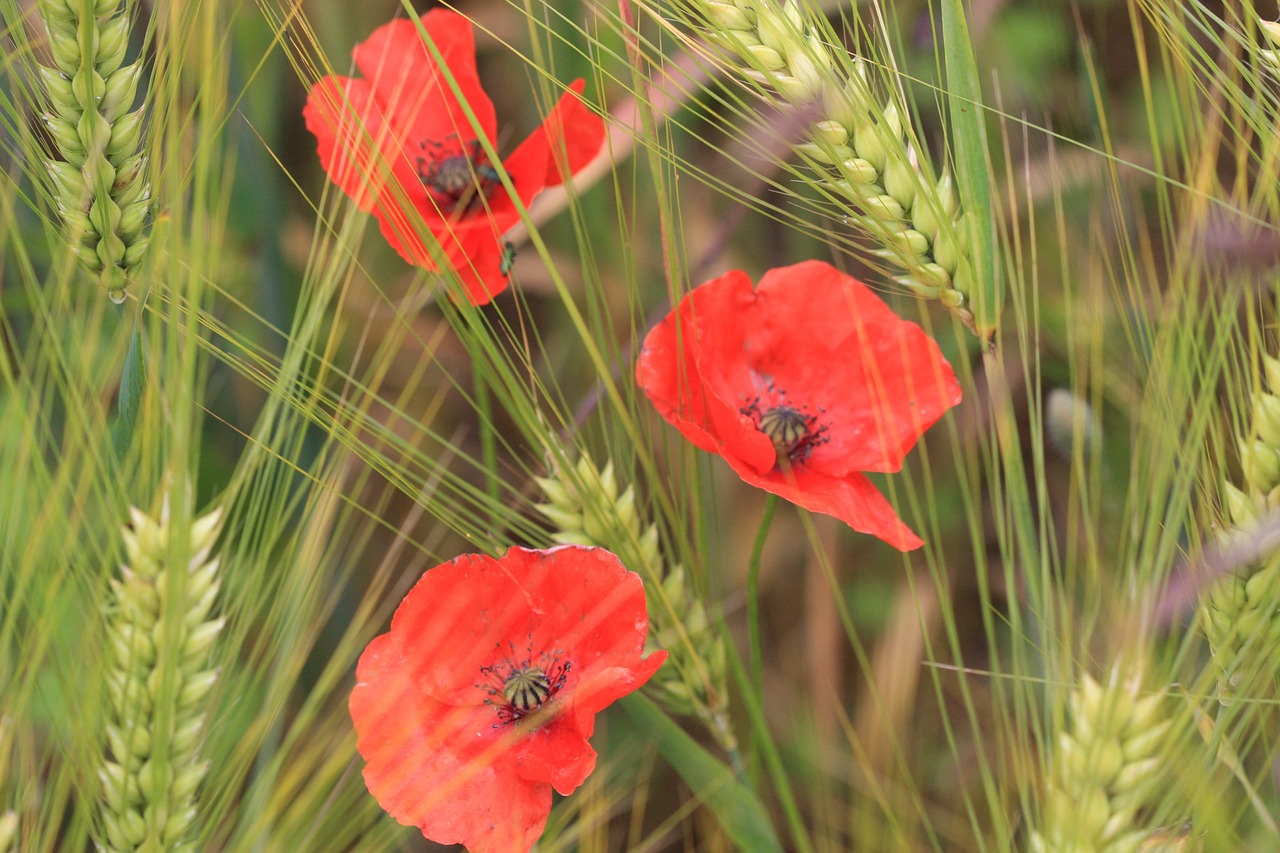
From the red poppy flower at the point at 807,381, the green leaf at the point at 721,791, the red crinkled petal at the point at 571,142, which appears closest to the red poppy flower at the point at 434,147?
the red crinkled petal at the point at 571,142

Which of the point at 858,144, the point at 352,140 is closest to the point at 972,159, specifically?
the point at 858,144

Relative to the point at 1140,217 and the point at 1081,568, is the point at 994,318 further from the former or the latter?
the point at 1081,568

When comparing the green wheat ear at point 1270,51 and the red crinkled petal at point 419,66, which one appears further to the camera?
the red crinkled petal at point 419,66

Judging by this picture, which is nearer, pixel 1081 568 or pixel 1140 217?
pixel 1140 217

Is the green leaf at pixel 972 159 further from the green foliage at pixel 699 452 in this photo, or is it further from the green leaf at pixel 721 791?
the green leaf at pixel 721 791

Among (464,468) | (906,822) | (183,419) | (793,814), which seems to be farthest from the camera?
(464,468)

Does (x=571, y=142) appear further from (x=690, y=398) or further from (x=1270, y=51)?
(x=1270, y=51)

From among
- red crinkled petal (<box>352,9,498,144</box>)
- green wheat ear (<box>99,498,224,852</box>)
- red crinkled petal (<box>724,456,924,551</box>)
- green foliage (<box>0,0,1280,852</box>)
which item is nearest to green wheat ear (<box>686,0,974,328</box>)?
green foliage (<box>0,0,1280,852</box>)

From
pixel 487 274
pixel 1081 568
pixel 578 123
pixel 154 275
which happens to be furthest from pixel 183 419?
pixel 1081 568
